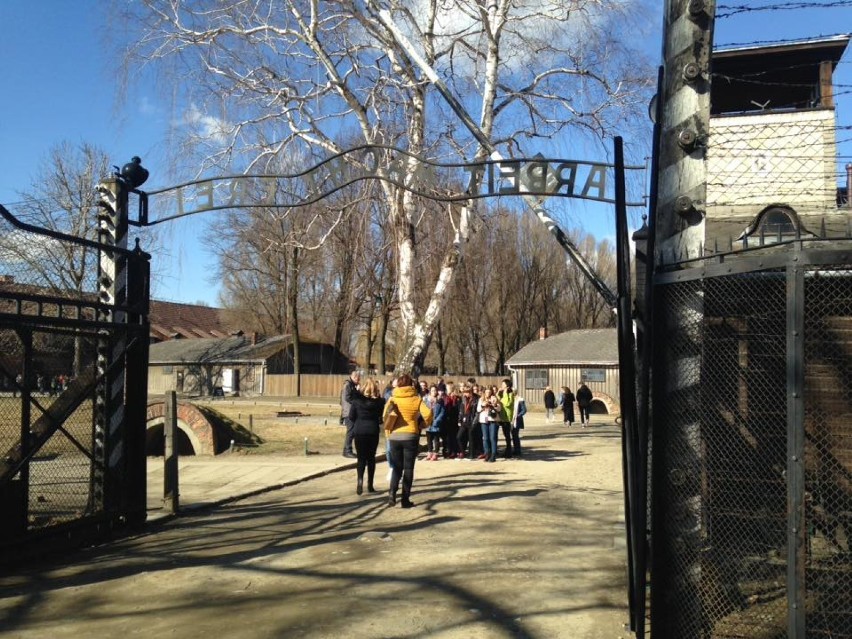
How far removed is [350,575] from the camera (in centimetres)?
657

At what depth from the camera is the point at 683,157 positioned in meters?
5.13

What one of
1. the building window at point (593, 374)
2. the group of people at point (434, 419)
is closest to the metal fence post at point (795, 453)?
the group of people at point (434, 419)

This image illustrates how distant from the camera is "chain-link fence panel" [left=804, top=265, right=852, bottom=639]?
4.14m

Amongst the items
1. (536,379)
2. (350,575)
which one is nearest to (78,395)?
(350,575)

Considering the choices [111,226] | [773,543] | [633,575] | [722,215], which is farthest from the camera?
[722,215]

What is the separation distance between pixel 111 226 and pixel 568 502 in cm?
677

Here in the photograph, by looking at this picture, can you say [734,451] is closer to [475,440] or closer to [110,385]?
[110,385]

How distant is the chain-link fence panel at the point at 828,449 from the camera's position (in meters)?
4.14

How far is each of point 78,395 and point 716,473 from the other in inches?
252

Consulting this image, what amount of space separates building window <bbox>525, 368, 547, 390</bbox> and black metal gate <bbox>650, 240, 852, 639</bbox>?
39048 millimetres

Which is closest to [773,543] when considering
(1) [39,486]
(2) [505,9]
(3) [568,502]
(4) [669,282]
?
(4) [669,282]

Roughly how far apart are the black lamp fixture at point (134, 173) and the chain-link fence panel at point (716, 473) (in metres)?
7.01

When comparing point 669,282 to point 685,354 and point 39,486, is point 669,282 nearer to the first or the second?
point 685,354

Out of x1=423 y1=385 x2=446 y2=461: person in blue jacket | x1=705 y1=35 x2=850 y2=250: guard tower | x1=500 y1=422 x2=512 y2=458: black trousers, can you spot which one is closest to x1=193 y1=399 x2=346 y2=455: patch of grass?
x1=423 y1=385 x2=446 y2=461: person in blue jacket
